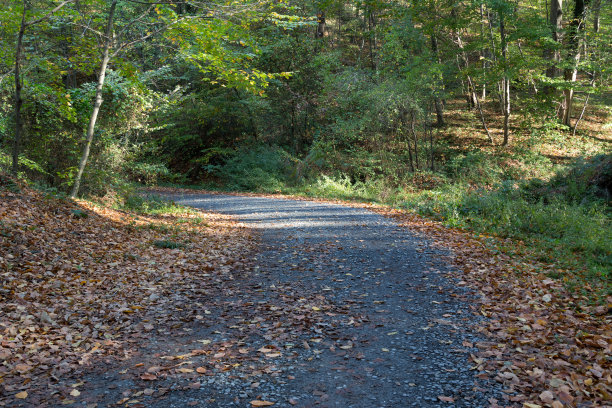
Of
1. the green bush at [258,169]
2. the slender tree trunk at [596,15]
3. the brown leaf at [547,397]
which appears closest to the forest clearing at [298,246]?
the brown leaf at [547,397]

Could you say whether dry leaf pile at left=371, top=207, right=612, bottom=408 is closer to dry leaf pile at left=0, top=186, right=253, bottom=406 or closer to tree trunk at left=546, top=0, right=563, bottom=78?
dry leaf pile at left=0, top=186, right=253, bottom=406

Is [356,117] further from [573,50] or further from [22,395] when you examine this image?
[22,395]

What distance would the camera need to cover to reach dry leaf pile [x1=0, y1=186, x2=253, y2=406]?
383 centimetres

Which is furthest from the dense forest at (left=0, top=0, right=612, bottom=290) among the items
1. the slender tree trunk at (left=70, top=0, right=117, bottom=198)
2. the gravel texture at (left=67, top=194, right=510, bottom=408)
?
the gravel texture at (left=67, top=194, right=510, bottom=408)

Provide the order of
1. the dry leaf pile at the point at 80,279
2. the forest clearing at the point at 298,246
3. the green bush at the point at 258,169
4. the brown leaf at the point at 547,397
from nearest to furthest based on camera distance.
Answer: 1. the brown leaf at the point at 547,397
2. the forest clearing at the point at 298,246
3. the dry leaf pile at the point at 80,279
4. the green bush at the point at 258,169

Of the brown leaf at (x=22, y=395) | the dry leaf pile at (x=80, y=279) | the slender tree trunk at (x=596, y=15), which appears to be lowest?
the brown leaf at (x=22, y=395)

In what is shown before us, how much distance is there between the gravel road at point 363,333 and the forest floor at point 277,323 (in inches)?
0.8

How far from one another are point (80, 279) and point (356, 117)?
15.8 m

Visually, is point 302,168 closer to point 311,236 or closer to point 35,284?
point 311,236

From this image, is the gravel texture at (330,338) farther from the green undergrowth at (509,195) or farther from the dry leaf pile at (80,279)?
the green undergrowth at (509,195)

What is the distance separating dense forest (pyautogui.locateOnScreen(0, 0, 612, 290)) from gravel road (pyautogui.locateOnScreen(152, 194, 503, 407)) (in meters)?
3.59

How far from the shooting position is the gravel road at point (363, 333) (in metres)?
3.29

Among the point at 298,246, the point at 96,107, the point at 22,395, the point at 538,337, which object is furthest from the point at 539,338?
the point at 96,107

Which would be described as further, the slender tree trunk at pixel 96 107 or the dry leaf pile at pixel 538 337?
the slender tree trunk at pixel 96 107
